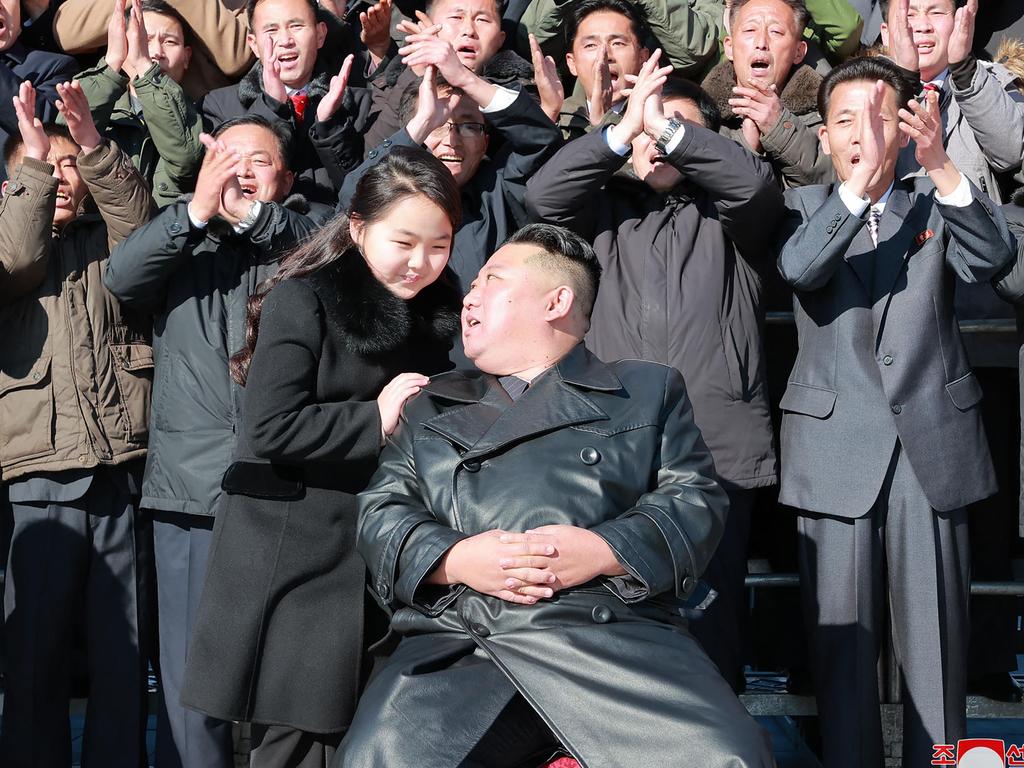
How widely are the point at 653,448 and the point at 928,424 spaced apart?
119cm

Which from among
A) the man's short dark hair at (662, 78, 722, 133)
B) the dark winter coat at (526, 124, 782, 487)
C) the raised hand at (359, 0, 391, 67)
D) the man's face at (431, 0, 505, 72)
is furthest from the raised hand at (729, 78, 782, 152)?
the raised hand at (359, 0, 391, 67)

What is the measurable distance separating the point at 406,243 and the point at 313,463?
0.60 meters

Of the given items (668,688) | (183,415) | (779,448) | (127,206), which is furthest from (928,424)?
(127,206)

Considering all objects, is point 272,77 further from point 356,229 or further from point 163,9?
point 356,229

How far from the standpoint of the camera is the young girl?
129 inches

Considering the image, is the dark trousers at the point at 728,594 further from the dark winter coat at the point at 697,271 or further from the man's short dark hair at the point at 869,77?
the man's short dark hair at the point at 869,77

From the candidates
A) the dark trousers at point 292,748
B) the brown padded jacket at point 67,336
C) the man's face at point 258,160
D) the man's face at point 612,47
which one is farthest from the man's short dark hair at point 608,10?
the dark trousers at point 292,748

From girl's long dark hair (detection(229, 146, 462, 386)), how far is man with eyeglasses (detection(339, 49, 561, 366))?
0.63 metres

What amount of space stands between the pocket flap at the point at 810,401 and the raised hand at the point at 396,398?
1289 millimetres

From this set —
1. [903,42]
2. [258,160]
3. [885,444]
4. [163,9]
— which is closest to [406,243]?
[258,160]

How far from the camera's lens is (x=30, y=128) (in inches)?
166

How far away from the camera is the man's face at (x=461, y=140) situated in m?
4.45

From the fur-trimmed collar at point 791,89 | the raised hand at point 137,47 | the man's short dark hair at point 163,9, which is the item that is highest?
the man's short dark hair at point 163,9

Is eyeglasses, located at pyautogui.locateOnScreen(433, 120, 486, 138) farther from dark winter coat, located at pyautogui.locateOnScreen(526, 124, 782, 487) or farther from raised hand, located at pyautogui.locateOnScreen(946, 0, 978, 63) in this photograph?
raised hand, located at pyautogui.locateOnScreen(946, 0, 978, 63)
